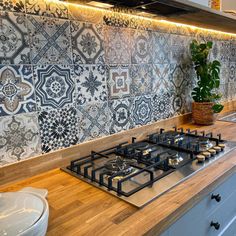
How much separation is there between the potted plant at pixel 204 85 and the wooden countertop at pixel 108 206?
2.35 ft

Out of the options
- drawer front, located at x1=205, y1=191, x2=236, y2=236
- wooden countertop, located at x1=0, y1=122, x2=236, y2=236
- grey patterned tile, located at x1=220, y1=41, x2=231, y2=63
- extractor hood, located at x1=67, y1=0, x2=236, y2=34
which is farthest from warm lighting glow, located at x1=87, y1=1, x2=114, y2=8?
grey patterned tile, located at x1=220, y1=41, x2=231, y2=63

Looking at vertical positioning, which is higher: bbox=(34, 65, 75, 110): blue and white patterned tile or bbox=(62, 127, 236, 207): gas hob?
bbox=(34, 65, 75, 110): blue and white patterned tile

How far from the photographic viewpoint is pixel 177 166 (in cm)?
97

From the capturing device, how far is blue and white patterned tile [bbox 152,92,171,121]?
150 centimetres

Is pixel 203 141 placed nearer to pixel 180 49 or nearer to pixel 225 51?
pixel 180 49

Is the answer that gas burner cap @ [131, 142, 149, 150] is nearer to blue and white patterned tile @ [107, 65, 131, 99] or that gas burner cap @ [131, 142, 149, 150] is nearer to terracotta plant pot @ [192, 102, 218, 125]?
blue and white patterned tile @ [107, 65, 131, 99]

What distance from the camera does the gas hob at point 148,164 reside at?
808mm

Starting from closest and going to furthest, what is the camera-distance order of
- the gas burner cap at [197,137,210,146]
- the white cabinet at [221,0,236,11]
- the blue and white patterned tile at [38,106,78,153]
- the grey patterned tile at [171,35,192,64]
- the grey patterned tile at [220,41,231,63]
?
the blue and white patterned tile at [38,106,78,153], the gas burner cap at [197,137,210,146], the grey patterned tile at [171,35,192,64], the white cabinet at [221,0,236,11], the grey patterned tile at [220,41,231,63]

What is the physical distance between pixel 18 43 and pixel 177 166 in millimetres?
774

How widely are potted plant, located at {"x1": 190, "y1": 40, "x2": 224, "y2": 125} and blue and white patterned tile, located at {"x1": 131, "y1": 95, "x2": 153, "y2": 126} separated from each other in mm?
402

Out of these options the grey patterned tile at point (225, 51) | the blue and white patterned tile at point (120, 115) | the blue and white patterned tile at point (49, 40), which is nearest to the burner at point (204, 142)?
the blue and white patterned tile at point (120, 115)

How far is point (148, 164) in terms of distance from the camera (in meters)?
0.99

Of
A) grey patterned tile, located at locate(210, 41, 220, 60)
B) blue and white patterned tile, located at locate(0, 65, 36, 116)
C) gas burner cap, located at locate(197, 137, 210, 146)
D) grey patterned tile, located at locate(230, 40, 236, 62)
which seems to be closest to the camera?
blue and white patterned tile, located at locate(0, 65, 36, 116)

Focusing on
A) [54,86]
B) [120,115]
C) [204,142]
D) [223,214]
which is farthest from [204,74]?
[54,86]
